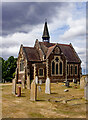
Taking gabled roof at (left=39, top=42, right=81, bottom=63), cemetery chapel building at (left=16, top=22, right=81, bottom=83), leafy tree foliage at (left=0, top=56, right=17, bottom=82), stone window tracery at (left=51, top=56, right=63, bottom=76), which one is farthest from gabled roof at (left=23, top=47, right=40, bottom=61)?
leafy tree foliage at (left=0, top=56, right=17, bottom=82)

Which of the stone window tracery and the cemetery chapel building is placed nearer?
the cemetery chapel building

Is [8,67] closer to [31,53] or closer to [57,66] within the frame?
[31,53]

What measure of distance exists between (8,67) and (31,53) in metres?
13.8

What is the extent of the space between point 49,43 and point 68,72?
10427 millimetres

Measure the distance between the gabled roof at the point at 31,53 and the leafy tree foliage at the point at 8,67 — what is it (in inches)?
470

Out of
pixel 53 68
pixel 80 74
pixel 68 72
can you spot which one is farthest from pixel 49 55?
pixel 80 74

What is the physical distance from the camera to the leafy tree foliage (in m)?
44.5

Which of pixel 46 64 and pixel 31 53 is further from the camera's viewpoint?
pixel 31 53

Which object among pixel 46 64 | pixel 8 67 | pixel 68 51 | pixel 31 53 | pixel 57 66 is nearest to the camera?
pixel 46 64

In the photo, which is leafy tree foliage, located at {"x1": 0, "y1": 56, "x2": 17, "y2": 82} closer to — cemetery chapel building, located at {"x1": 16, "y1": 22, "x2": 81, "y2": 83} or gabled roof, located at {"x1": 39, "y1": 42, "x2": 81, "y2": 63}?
cemetery chapel building, located at {"x1": 16, "y1": 22, "x2": 81, "y2": 83}

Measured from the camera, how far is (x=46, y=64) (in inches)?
1305

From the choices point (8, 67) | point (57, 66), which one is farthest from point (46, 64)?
point (8, 67)

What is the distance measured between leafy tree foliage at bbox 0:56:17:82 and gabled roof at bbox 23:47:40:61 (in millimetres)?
11947

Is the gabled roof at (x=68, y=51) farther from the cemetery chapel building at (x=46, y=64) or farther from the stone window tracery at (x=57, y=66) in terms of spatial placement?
the stone window tracery at (x=57, y=66)
